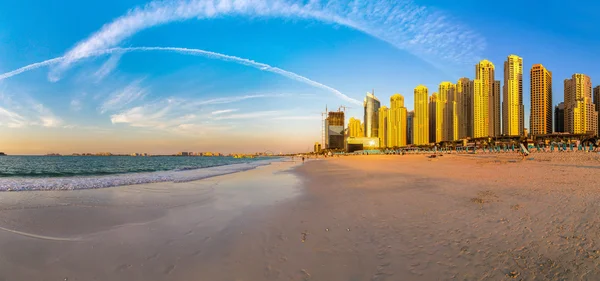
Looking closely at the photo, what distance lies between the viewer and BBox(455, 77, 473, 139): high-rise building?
180 meters

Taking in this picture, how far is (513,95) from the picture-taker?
5861 inches

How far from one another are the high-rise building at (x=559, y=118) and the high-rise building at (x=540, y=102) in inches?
307

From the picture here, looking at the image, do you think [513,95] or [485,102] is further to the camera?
[485,102]

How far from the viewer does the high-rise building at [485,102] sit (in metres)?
167

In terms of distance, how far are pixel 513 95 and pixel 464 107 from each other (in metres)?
37.8

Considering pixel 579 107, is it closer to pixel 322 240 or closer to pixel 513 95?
pixel 513 95

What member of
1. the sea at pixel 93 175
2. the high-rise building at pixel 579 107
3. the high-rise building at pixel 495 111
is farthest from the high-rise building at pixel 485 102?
the sea at pixel 93 175

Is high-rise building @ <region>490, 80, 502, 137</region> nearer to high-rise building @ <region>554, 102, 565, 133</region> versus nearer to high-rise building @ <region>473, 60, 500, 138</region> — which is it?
high-rise building @ <region>473, 60, 500, 138</region>

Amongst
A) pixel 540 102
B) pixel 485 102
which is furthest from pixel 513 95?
pixel 485 102

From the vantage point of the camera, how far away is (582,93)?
143 m

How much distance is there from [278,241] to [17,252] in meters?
5.78

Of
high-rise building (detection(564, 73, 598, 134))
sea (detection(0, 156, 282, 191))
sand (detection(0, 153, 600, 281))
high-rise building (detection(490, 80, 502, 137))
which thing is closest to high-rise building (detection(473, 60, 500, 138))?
high-rise building (detection(490, 80, 502, 137))

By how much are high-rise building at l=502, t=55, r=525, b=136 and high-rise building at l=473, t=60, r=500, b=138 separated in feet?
42.7

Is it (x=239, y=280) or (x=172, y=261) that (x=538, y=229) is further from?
(x=172, y=261)
